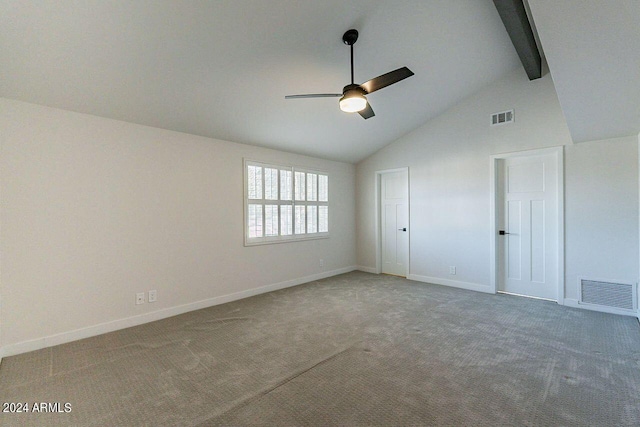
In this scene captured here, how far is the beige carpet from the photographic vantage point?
1897 millimetres

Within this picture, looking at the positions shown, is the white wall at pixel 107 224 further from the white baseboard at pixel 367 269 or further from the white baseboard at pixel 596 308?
the white baseboard at pixel 596 308

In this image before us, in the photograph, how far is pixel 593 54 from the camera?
1.93m

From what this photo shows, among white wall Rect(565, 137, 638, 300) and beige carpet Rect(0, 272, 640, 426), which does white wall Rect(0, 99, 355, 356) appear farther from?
white wall Rect(565, 137, 638, 300)

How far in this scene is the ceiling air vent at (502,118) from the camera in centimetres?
447

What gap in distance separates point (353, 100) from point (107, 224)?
2.99 meters

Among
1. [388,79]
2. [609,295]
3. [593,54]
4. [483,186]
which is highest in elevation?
[388,79]

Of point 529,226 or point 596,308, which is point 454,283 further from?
point 596,308

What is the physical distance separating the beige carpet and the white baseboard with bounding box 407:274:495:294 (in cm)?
87

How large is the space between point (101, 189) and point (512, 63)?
560cm

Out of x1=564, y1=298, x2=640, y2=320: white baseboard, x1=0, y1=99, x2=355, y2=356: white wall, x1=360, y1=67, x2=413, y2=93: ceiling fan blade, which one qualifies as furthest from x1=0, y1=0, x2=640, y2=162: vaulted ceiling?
x1=564, y1=298, x2=640, y2=320: white baseboard

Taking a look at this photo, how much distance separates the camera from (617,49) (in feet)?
6.04

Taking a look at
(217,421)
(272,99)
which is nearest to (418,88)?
(272,99)

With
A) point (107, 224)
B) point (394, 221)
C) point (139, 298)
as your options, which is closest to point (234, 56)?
point (107, 224)

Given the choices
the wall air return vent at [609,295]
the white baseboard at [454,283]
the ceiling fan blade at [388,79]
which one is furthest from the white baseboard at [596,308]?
the ceiling fan blade at [388,79]
